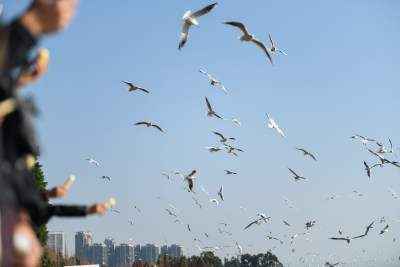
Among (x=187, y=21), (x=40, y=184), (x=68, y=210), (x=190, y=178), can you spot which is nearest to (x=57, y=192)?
(x=68, y=210)

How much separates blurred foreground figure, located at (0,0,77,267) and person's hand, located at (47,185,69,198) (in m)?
0.54

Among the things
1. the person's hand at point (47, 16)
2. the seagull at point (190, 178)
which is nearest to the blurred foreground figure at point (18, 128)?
the person's hand at point (47, 16)

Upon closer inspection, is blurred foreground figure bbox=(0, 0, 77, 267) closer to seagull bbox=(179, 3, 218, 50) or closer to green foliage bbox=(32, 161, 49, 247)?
seagull bbox=(179, 3, 218, 50)

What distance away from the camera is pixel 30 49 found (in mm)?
2828

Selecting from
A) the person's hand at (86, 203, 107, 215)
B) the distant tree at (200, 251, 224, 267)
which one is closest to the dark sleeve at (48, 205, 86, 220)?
the person's hand at (86, 203, 107, 215)

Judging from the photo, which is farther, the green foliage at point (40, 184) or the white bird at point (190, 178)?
the green foliage at point (40, 184)

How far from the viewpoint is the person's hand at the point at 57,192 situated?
3496 millimetres

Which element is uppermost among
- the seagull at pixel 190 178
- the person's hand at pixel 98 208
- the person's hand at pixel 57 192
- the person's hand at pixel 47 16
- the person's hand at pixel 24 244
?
the seagull at pixel 190 178

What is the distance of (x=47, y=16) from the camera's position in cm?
271

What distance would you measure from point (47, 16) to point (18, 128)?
57 centimetres

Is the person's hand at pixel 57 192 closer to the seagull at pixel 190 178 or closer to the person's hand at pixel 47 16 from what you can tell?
the person's hand at pixel 47 16

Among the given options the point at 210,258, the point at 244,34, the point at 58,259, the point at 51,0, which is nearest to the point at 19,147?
the point at 51,0

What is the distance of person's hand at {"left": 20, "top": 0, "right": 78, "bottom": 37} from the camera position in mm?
2709

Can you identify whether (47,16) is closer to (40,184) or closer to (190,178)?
(190,178)
